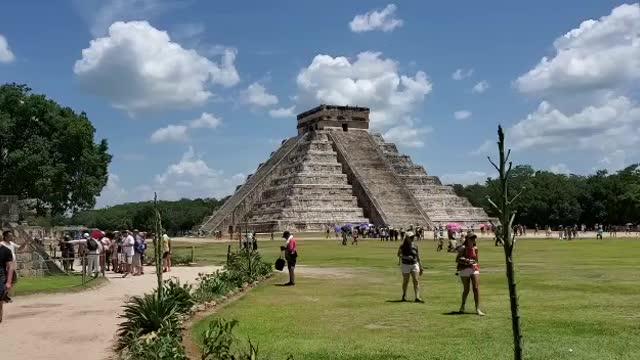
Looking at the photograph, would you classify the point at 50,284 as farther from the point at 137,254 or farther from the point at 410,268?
the point at 410,268

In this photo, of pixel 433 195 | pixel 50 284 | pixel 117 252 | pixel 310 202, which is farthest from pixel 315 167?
pixel 50 284

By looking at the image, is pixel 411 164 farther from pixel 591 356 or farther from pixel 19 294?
pixel 591 356

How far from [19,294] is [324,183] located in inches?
2126

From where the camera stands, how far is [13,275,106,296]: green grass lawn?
16.9m

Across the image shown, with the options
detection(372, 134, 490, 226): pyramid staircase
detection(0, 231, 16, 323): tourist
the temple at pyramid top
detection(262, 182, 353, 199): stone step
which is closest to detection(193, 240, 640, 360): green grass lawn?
detection(0, 231, 16, 323): tourist

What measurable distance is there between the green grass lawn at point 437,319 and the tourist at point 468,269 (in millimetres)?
435

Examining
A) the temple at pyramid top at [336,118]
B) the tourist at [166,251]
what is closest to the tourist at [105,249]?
the tourist at [166,251]

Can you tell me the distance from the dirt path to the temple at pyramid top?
62626 mm

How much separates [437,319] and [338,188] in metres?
57.7

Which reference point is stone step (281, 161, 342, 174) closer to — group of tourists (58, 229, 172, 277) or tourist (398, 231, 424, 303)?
group of tourists (58, 229, 172, 277)

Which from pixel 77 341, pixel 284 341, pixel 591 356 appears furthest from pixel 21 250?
pixel 591 356

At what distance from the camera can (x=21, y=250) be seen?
2089cm

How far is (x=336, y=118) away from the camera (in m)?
80.8

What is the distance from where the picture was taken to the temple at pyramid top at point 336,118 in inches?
3167
